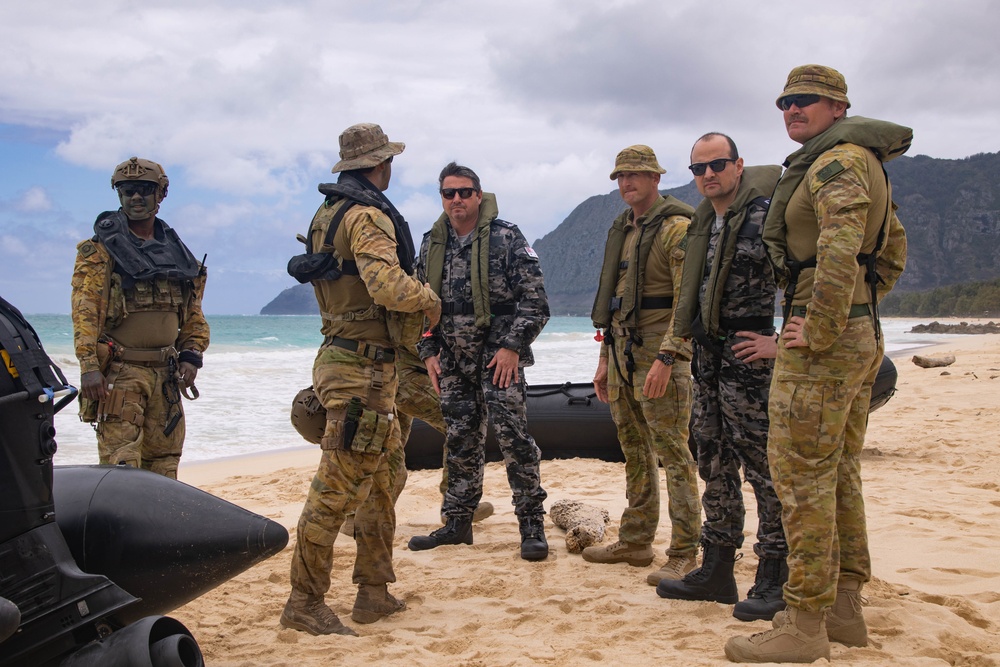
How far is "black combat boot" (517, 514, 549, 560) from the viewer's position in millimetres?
4891

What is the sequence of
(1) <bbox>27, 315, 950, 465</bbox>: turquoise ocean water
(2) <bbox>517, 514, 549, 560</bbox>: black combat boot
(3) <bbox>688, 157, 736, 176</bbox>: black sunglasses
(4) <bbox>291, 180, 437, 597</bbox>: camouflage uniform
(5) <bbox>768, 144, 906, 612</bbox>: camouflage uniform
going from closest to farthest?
(5) <bbox>768, 144, 906, 612</bbox>: camouflage uniform
(4) <bbox>291, 180, 437, 597</bbox>: camouflage uniform
(3) <bbox>688, 157, 736, 176</bbox>: black sunglasses
(2) <bbox>517, 514, 549, 560</bbox>: black combat boot
(1) <bbox>27, 315, 950, 465</bbox>: turquoise ocean water

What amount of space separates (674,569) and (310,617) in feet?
6.12

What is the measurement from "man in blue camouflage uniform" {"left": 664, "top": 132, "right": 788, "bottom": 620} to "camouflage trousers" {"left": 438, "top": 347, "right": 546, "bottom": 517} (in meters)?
1.22

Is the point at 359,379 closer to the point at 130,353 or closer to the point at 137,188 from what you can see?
the point at 130,353

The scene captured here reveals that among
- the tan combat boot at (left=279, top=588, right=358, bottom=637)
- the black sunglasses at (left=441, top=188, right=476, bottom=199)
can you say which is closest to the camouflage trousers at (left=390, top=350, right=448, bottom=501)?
the black sunglasses at (left=441, top=188, right=476, bottom=199)

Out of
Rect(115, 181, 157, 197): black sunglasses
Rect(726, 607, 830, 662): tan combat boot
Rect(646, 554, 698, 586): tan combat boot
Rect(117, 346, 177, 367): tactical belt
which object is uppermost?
Rect(115, 181, 157, 197): black sunglasses

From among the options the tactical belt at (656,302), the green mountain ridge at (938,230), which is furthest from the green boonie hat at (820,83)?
the green mountain ridge at (938,230)

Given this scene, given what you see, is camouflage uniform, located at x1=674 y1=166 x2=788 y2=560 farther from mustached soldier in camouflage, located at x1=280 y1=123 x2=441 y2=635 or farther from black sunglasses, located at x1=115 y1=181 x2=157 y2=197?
black sunglasses, located at x1=115 y1=181 x2=157 y2=197

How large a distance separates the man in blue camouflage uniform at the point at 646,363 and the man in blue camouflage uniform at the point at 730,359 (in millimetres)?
248

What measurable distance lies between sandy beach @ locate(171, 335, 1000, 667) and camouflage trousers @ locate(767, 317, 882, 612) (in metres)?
0.35

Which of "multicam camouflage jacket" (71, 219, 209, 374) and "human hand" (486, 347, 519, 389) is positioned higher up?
"multicam camouflage jacket" (71, 219, 209, 374)

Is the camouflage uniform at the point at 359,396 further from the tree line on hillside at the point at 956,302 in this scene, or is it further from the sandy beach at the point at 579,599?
the tree line on hillside at the point at 956,302

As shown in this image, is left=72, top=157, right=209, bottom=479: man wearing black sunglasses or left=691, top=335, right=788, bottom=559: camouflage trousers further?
left=72, top=157, right=209, bottom=479: man wearing black sunglasses

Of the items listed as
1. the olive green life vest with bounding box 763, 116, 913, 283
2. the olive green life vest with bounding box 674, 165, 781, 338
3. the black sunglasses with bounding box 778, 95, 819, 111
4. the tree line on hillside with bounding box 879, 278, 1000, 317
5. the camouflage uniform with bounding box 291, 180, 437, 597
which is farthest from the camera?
the tree line on hillside with bounding box 879, 278, 1000, 317
